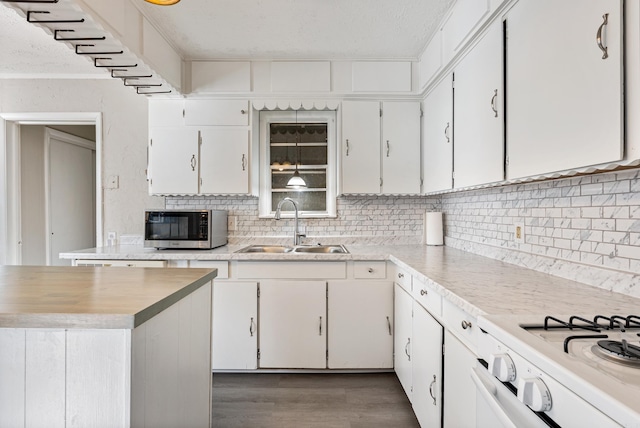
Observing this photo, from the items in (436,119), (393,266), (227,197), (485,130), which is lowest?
(393,266)

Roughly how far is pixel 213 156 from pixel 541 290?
2.44 meters

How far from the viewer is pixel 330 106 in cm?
284

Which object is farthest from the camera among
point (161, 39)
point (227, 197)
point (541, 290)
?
point (227, 197)

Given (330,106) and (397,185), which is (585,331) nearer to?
(397,185)

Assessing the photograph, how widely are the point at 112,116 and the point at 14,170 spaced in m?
1.11

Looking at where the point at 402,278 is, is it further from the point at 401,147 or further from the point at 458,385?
the point at 401,147

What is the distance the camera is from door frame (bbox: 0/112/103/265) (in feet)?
10.0

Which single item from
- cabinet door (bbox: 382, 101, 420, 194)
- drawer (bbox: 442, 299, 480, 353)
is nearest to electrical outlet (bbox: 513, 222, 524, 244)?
drawer (bbox: 442, 299, 480, 353)

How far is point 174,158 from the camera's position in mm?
2816

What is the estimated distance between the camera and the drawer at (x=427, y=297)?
5.02 feet

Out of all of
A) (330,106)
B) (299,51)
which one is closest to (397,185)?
(330,106)

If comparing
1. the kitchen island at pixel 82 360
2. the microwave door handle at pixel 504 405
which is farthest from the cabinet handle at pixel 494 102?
the kitchen island at pixel 82 360

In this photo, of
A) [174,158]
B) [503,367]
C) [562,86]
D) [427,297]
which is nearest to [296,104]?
[174,158]

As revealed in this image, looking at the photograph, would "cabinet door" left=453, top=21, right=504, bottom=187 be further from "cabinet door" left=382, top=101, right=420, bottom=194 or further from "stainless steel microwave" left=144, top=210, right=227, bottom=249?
"stainless steel microwave" left=144, top=210, right=227, bottom=249
